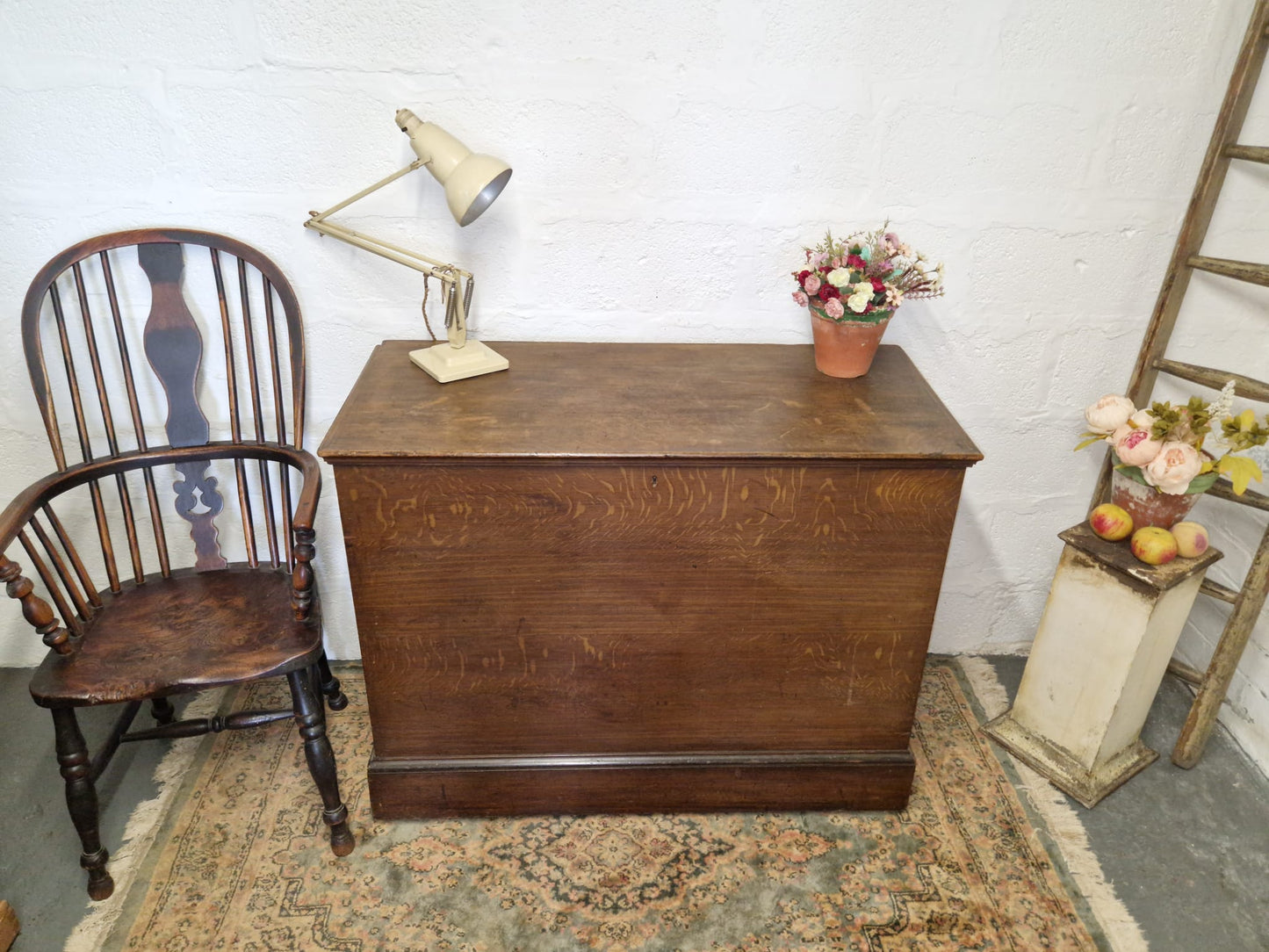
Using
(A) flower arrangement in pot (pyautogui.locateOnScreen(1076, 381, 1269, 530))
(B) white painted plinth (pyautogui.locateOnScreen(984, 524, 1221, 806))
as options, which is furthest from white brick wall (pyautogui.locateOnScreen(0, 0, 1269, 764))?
(B) white painted plinth (pyautogui.locateOnScreen(984, 524, 1221, 806))

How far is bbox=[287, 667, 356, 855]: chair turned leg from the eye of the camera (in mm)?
1710

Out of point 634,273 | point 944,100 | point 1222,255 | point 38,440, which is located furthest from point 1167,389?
point 38,440

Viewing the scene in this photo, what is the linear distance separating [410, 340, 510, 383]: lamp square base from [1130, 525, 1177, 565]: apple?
1.40m

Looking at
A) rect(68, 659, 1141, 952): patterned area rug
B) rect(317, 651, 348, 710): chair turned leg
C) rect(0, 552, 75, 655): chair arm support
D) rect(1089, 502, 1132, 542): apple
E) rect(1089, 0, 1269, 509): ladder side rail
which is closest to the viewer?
rect(0, 552, 75, 655): chair arm support

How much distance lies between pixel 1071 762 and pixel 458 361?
5.49 ft

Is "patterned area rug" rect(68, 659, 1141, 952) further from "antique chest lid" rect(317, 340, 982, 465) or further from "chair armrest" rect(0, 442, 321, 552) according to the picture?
"antique chest lid" rect(317, 340, 982, 465)

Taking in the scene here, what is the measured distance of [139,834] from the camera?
186 cm

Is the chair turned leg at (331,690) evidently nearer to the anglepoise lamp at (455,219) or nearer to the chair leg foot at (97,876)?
the chair leg foot at (97,876)

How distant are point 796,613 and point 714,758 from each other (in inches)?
15.6

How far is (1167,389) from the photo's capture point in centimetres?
214

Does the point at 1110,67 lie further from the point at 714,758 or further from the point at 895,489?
the point at 714,758

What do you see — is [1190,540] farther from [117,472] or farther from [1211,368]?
[117,472]

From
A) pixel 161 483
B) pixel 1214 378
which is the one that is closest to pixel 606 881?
pixel 161 483

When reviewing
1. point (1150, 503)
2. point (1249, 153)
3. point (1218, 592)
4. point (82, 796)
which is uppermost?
point (1249, 153)
